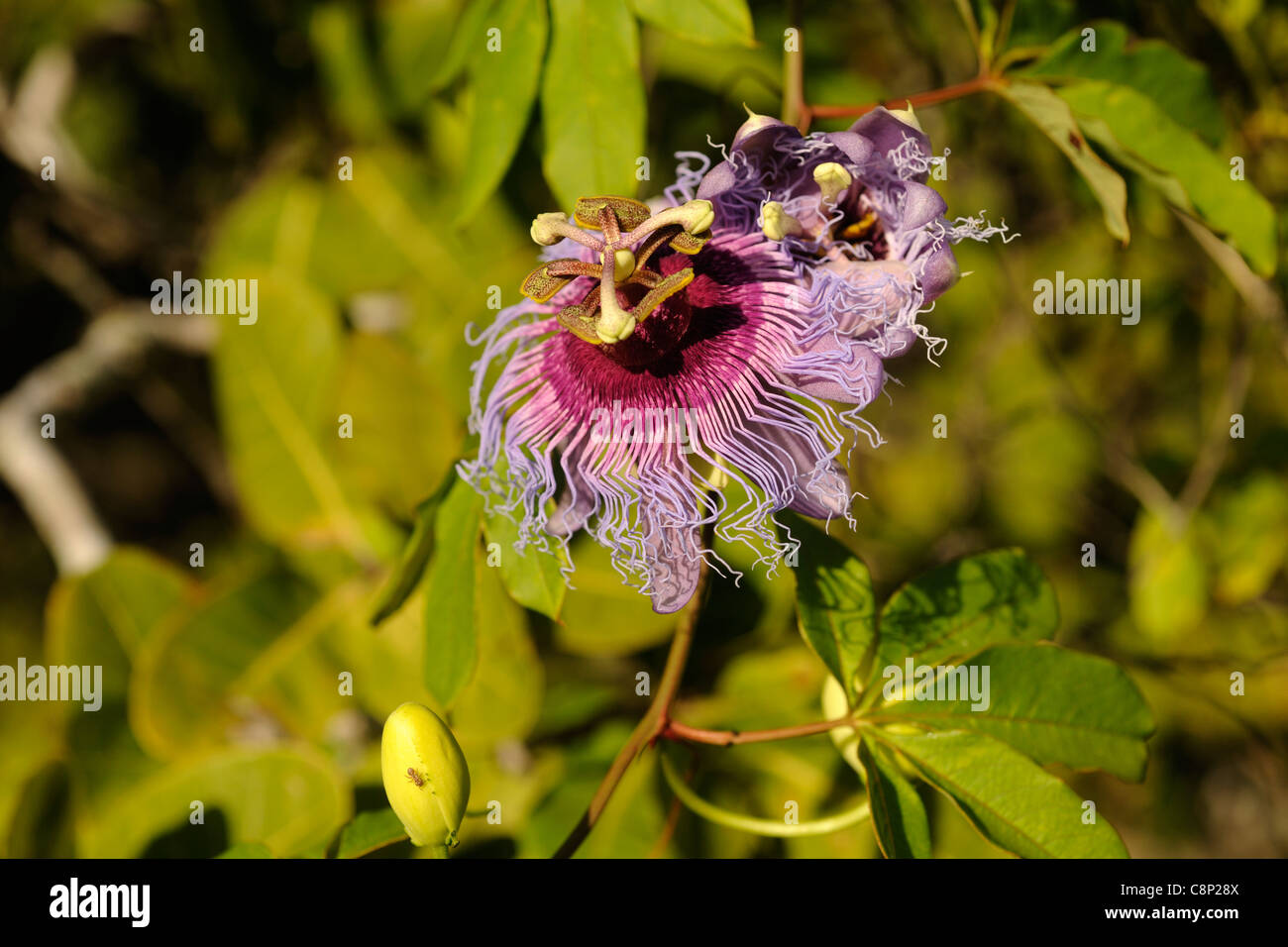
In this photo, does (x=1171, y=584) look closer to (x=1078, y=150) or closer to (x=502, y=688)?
(x=1078, y=150)

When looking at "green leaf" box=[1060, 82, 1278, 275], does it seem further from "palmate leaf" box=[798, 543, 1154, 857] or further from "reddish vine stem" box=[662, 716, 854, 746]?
"reddish vine stem" box=[662, 716, 854, 746]

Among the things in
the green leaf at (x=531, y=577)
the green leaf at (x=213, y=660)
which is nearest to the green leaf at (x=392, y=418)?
the green leaf at (x=213, y=660)

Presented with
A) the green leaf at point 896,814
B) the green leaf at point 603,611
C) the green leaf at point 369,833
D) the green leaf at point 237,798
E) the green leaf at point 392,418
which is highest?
the green leaf at point 392,418

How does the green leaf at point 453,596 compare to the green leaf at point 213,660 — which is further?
the green leaf at point 213,660

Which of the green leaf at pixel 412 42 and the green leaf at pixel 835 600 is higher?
the green leaf at pixel 412 42

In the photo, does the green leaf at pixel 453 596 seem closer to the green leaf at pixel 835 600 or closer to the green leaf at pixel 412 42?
the green leaf at pixel 835 600

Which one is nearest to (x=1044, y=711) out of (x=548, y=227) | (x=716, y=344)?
(x=716, y=344)
